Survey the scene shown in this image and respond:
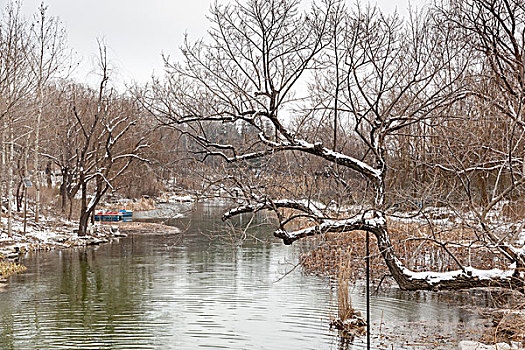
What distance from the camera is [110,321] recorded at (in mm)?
8148

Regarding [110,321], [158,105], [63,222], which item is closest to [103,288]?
[110,321]

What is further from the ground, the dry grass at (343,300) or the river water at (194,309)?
the dry grass at (343,300)

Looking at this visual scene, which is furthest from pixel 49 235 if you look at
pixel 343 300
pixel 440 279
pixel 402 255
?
pixel 440 279

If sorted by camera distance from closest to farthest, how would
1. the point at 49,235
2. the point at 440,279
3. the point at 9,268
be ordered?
the point at 440,279 < the point at 9,268 < the point at 49,235

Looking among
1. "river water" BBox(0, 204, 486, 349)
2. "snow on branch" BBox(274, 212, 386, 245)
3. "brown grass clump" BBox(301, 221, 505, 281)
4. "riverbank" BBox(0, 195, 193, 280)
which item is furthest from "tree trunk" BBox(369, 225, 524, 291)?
"riverbank" BBox(0, 195, 193, 280)

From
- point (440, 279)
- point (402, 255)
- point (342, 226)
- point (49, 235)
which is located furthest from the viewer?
point (49, 235)

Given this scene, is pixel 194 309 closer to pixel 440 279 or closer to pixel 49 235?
pixel 440 279

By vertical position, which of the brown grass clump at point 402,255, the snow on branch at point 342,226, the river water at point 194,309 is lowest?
the river water at point 194,309

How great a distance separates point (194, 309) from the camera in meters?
8.74

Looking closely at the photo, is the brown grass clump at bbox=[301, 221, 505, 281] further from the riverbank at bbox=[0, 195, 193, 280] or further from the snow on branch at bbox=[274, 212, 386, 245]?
the riverbank at bbox=[0, 195, 193, 280]

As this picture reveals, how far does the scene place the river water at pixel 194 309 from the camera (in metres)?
7.14

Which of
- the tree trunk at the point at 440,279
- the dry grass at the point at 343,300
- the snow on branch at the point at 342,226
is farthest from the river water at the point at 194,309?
the tree trunk at the point at 440,279

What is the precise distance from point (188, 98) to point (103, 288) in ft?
16.9

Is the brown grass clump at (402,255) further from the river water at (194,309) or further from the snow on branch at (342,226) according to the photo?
the snow on branch at (342,226)
